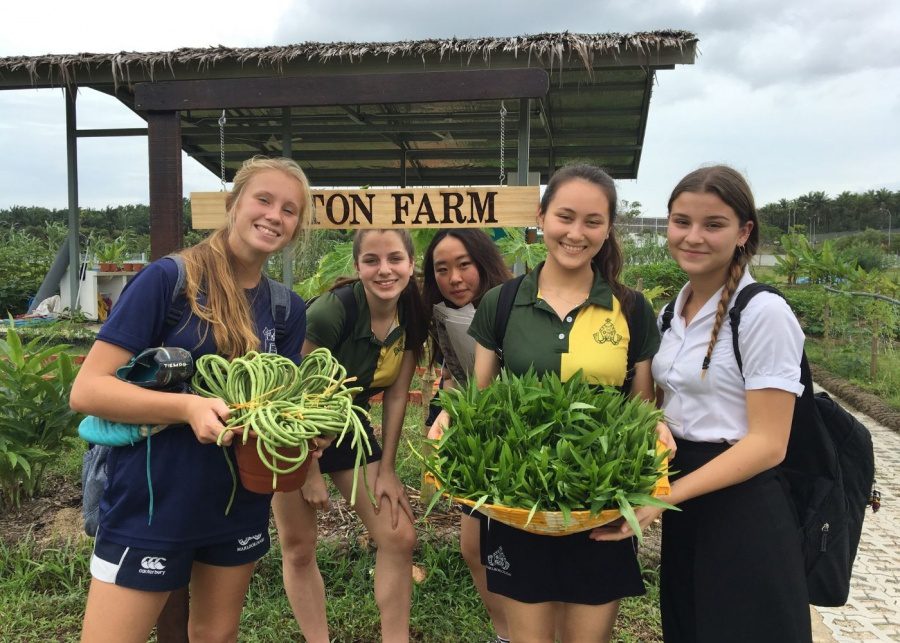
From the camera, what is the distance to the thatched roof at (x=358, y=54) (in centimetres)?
534

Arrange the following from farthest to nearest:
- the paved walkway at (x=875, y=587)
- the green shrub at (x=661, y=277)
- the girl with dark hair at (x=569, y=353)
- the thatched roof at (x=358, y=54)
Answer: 1. the green shrub at (x=661, y=277)
2. the thatched roof at (x=358, y=54)
3. the paved walkway at (x=875, y=587)
4. the girl with dark hair at (x=569, y=353)

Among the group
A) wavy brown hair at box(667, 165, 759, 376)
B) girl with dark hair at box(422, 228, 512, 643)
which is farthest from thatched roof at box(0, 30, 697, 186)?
wavy brown hair at box(667, 165, 759, 376)

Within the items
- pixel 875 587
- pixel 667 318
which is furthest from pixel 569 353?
pixel 875 587

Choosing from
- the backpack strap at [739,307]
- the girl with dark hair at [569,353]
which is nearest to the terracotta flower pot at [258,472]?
the girl with dark hair at [569,353]

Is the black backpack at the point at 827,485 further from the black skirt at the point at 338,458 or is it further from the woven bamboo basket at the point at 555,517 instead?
the black skirt at the point at 338,458

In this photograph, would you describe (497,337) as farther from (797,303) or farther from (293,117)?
(797,303)

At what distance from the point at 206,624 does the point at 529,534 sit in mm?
1055

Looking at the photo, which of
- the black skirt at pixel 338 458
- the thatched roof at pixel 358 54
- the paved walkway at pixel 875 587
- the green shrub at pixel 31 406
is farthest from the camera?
the thatched roof at pixel 358 54

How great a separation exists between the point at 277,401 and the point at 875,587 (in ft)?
12.5

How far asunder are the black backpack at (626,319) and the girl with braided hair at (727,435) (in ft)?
0.31

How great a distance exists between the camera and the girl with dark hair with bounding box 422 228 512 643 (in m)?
2.72

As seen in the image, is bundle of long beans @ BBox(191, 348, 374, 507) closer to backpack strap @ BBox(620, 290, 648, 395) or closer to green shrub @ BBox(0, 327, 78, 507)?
backpack strap @ BBox(620, 290, 648, 395)

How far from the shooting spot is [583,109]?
8914 mm

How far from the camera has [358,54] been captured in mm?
5875
